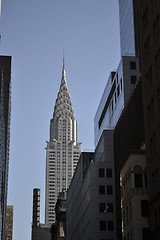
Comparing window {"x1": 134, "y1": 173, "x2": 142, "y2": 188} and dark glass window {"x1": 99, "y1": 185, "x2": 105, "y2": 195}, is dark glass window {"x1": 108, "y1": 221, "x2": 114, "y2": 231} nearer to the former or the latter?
dark glass window {"x1": 99, "y1": 185, "x2": 105, "y2": 195}

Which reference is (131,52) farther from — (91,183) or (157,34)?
(157,34)

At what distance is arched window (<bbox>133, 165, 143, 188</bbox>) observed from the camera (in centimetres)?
8594

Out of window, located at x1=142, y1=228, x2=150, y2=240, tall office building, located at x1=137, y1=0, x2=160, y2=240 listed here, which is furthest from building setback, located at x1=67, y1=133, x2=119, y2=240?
tall office building, located at x1=137, y1=0, x2=160, y2=240

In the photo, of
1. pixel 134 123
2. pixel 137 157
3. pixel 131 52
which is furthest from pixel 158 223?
pixel 131 52

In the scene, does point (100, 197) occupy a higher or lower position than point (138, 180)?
higher

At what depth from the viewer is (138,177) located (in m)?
A: 86.6

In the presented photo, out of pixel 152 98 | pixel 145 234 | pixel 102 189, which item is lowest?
pixel 145 234

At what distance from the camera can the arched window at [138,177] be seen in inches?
3383

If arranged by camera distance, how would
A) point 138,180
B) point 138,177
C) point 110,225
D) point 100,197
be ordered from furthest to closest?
1. point 100,197
2. point 110,225
3. point 138,177
4. point 138,180

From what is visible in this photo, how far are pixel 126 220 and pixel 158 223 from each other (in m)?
23.4

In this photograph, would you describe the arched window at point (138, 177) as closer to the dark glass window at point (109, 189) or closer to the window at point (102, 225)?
the window at point (102, 225)

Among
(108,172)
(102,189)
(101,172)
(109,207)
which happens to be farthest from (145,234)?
(108,172)

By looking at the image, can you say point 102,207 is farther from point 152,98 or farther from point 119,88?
point 152,98

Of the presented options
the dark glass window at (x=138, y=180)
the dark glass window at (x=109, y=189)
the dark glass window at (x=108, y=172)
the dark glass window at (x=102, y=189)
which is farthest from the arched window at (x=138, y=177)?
the dark glass window at (x=108, y=172)
